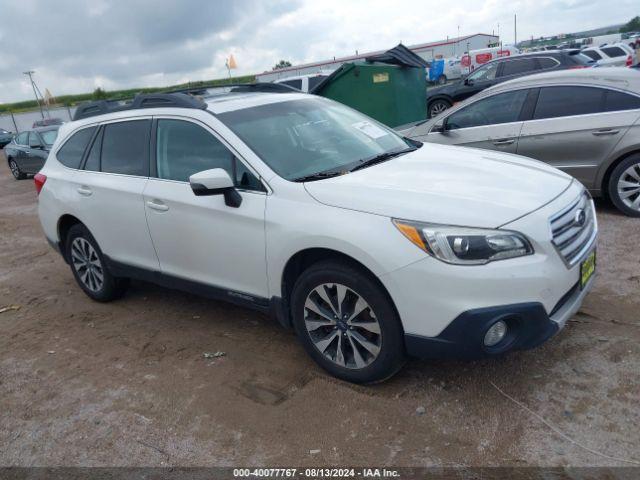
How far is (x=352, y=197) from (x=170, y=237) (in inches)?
62.5

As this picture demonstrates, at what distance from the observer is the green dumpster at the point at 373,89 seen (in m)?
10.1

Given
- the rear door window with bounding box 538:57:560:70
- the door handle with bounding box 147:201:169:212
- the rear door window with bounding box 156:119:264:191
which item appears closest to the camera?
the rear door window with bounding box 156:119:264:191

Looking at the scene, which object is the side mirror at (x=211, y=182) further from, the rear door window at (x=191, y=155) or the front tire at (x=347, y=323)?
the front tire at (x=347, y=323)

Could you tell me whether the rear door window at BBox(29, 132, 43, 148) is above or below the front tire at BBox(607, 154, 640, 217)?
above

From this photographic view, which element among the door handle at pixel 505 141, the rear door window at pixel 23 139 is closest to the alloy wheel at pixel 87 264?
the door handle at pixel 505 141

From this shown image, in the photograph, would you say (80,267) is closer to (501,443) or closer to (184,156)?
(184,156)

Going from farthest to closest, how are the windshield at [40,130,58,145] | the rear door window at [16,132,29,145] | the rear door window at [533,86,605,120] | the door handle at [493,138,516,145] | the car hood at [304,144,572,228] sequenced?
the rear door window at [16,132,29,145] < the windshield at [40,130,58,145] < the door handle at [493,138,516,145] < the rear door window at [533,86,605,120] < the car hood at [304,144,572,228]

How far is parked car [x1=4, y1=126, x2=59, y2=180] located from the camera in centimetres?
1520

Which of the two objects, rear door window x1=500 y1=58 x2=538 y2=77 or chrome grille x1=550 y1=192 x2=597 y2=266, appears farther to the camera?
rear door window x1=500 y1=58 x2=538 y2=77

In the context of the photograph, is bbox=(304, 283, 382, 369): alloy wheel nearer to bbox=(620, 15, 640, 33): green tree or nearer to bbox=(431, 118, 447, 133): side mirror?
bbox=(431, 118, 447, 133): side mirror

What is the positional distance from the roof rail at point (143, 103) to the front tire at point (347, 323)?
1.60 m

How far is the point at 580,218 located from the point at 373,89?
24.5 feet

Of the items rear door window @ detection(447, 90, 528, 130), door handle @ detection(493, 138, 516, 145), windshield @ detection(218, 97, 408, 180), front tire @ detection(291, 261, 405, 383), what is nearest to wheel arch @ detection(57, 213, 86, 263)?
windshield @ detection(218, 97, 408, 180)

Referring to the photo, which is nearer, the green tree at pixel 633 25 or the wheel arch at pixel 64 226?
the wheel arch at pixel 64 226
